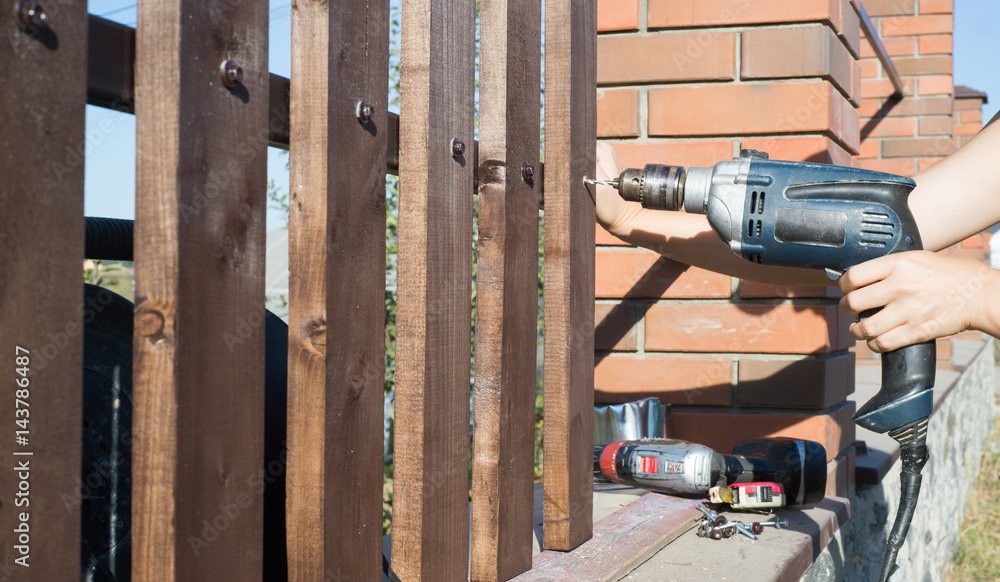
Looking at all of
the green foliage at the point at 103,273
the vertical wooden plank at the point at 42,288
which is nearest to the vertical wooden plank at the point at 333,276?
the vertical wooden plank at the point at 42,288

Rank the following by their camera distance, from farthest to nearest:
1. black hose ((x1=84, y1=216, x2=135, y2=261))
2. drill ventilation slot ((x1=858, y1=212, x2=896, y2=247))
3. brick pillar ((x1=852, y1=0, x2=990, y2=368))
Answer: brick pillar ((x1=852, y1=0, x2=990, y2=368)) → drill ventilation slot ((x1=858, y1=212, x2=896, y2=247)) → black hose ((x1=84, y1=216, x2=135, y2=261))

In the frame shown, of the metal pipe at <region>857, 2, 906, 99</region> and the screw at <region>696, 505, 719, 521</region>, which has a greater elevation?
the metal pipe at <region>857, 2, 906, 99</region>

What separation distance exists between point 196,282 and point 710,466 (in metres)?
1.33

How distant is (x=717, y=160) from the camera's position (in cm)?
210

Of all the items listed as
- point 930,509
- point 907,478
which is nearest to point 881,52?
point 930,509

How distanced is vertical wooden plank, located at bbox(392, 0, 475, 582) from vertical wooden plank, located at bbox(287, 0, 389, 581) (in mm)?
81

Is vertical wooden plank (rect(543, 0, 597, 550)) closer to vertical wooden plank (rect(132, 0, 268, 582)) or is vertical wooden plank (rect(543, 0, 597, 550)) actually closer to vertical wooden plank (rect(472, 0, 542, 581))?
vertical wooden plank (rect(472, 0, 542, 581))

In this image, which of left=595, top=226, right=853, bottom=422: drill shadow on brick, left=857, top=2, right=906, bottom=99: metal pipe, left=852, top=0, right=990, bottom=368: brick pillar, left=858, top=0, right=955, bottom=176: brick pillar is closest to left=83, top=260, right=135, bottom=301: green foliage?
left=595, top=226, right=853, bottom=422: drill shadow on brick

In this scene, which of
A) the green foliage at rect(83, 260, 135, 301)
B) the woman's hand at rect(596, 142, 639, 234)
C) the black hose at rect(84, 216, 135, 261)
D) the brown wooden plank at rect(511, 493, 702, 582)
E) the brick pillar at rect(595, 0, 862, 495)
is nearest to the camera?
the black hose at rect(84, 216, 135, 261)

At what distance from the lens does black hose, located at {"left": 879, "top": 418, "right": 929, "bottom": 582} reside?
147 centimetres

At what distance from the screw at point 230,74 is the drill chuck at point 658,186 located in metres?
0.92

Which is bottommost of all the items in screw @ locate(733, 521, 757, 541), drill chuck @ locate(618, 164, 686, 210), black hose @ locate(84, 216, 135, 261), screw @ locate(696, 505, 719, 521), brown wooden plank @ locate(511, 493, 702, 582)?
screw @ locate(733, 521, 757, 541)

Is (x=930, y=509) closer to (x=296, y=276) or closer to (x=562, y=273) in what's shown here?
(x=562, y=273)

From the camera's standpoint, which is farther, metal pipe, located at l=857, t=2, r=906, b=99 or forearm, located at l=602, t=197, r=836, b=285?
metal pipe, located at l=857, t=2, r=906, b=99
